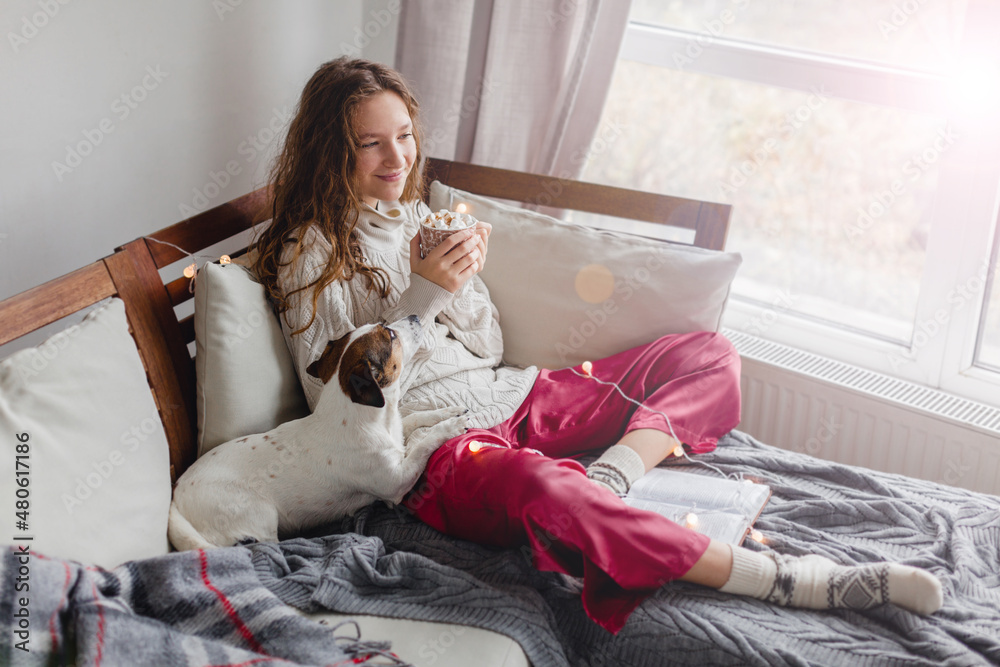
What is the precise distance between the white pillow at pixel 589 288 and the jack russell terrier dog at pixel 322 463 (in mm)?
462

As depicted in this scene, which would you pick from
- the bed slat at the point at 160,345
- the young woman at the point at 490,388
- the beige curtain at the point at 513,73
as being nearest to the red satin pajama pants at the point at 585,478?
the young woman at the point at 490,388

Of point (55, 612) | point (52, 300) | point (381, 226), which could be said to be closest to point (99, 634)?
point (55, 612)

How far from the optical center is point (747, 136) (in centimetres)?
233

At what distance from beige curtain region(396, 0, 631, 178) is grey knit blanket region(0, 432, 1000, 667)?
1254 mm

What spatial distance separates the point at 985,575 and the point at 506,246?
46.5 inches

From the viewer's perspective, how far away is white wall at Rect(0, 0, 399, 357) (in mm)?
1538

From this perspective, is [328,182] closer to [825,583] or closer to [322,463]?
[322,463]

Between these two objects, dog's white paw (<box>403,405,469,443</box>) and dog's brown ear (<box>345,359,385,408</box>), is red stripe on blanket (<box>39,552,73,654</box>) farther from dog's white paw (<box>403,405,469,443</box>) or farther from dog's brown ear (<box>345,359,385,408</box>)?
dog's white paw (<box>403,405,469,443</box>)

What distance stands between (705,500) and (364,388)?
2.28 ft

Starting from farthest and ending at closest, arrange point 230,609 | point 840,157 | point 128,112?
point 840,157, point 128,112, point 230,609

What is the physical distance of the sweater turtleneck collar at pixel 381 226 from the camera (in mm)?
1642

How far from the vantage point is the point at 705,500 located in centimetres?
148

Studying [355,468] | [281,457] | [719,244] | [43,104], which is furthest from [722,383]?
[43,104]

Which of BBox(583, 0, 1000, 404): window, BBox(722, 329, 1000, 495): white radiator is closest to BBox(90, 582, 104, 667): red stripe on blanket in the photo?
BBox(722, 329, 1000, 495): white radiator
